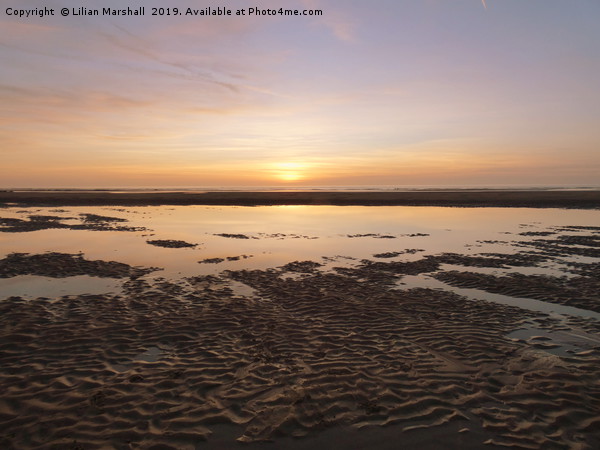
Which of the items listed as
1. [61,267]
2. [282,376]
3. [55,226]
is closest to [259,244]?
[61,267]

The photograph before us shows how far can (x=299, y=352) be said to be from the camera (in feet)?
29.6

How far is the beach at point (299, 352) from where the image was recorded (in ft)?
20.2

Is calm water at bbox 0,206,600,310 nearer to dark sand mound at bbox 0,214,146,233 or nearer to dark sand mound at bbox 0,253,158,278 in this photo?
dark sand mound at bbox 0,253,158,278

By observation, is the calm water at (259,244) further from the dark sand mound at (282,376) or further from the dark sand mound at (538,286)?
the dark sand mound at (282,376)

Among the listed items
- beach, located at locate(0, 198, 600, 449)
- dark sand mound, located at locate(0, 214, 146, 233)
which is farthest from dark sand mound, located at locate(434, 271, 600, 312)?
dark sand mound, located at locate(0, 214, 146, 233)

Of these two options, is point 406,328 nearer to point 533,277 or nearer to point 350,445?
point 350,445

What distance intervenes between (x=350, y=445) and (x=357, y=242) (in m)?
20.8

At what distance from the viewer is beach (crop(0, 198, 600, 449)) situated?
616cm

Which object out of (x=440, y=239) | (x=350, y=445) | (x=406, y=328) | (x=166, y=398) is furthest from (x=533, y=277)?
(x=166, y=398)

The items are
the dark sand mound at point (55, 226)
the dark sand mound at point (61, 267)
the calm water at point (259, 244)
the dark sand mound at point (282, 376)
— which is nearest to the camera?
the dark sand mound at point (282, 376)

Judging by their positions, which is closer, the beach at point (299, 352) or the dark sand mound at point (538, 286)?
the beach at point (299, 352)

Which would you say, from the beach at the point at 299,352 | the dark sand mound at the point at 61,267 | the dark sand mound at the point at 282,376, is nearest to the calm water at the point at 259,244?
the beach at the point at 299,352

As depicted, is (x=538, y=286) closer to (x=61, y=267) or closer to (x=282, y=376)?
(x=282, y=376)

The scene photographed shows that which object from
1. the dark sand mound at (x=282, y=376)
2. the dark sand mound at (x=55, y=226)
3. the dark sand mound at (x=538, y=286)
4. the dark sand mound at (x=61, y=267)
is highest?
the dark sand mound at (x=55, y=226)
